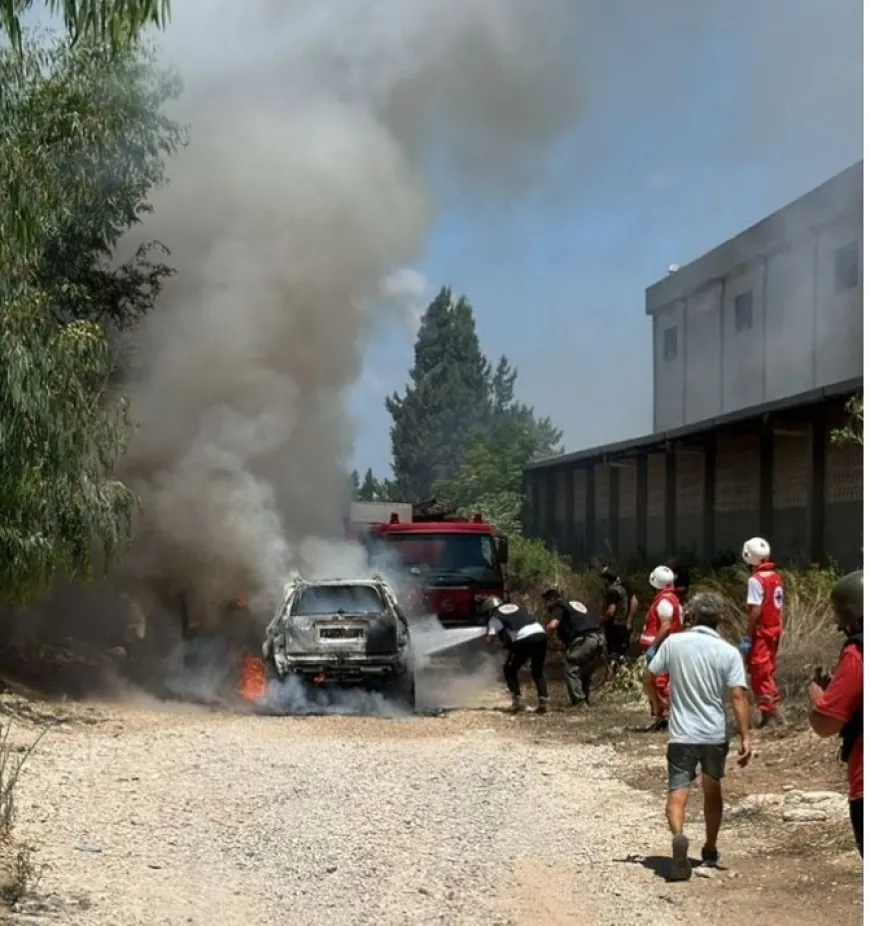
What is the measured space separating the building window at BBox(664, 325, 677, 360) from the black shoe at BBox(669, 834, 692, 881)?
93.5ft

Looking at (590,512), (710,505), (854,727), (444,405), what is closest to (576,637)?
(710,505)

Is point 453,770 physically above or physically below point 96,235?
below

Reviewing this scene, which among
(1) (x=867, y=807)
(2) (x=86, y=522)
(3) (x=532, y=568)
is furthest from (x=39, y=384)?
(3) (x=532, y=568)

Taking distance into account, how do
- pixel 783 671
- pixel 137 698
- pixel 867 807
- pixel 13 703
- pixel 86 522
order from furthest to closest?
pixel 137 698
pixel 13 703
pixel 783 671
pixel 86 522
pixel 867 807

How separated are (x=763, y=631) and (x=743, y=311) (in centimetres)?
1983

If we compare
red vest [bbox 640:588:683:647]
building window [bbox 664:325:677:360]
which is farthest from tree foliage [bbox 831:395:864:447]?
building window [bbox 664:325:677:360]

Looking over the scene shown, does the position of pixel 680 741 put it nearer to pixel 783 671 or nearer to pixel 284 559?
pixel 783 671

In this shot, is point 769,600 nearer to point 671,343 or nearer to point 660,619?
point 660,619

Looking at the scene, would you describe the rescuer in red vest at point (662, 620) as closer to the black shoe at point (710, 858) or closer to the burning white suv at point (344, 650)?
the burning white suv at point (344, 650)

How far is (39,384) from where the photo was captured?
22.8 feet

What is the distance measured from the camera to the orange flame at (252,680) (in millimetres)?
16312

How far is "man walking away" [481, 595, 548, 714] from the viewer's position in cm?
1463

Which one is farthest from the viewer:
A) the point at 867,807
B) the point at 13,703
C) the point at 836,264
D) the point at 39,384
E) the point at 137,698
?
the point at 836,264

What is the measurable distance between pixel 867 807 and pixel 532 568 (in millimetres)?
20260
